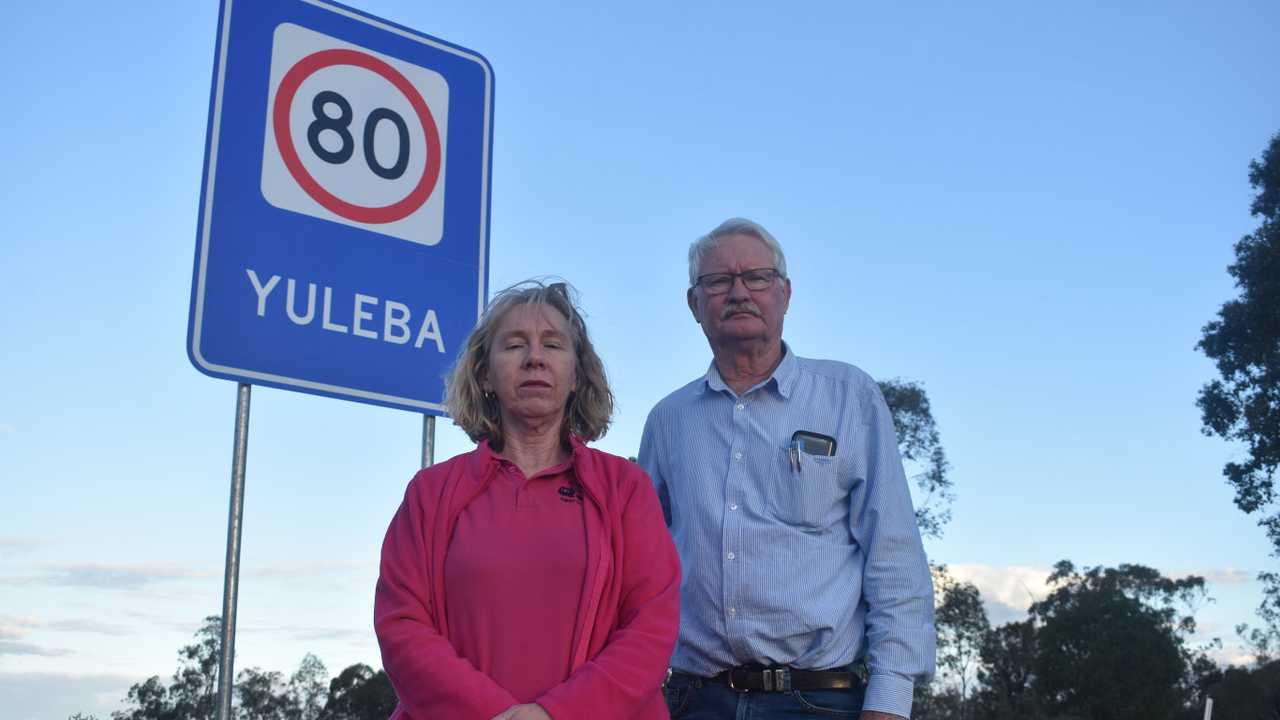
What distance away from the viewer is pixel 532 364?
114 inches

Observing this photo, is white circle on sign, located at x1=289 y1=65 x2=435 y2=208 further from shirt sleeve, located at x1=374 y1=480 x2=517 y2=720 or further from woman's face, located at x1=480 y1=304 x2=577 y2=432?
shirt sleeve, located at x1=374 y1=480 x2=517 y2=720

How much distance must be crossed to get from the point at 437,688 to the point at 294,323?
134cm

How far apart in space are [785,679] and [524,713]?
88cm

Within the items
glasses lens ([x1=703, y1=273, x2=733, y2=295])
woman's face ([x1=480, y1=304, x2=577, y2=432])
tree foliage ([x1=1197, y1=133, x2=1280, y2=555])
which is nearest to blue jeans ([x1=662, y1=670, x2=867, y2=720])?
woman's face ([x1=480, y1=304, x2=577, y2=432])

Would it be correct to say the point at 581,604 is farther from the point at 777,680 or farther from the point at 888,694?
the point at 888,694

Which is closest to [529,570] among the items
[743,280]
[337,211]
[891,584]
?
[891,584]

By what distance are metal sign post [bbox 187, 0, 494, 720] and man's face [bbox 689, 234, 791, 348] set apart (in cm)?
81

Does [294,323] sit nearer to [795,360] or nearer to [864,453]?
[795,360]

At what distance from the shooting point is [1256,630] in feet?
117

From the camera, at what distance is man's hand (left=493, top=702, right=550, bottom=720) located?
95.5 inches

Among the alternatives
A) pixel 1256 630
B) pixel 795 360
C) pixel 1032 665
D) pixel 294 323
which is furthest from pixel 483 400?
pixel 1032 665

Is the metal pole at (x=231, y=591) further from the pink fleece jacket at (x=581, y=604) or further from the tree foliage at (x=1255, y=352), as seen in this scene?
the tree foliage at (x=1255, y=352)

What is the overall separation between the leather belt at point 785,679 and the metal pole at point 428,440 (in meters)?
1.10

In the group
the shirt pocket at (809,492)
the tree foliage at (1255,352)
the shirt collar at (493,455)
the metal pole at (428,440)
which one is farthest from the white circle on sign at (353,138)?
the tree foliage at (1255,352)
